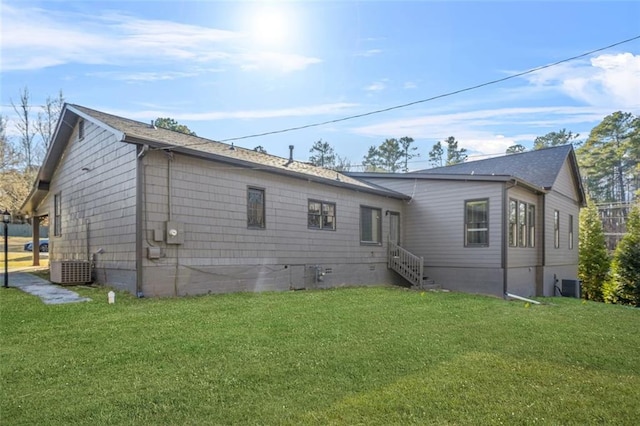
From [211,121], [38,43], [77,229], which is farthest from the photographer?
[211,121]

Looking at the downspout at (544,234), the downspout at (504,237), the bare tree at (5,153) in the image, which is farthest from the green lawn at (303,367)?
the bare tree at (5,153)

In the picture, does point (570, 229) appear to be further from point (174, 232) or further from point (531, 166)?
point (174, 232)

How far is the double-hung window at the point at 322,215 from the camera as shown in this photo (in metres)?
12.3

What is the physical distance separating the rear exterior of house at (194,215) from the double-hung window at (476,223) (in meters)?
2.63

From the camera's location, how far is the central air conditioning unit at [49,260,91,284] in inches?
381

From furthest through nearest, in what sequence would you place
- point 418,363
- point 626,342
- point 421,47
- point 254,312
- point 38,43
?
point 421,47 < point 38,43 < point 254,312 < point 626,342 < point 418,363

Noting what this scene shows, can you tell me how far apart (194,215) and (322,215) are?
172 inches

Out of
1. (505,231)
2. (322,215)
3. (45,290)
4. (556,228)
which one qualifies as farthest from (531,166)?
(45,290)

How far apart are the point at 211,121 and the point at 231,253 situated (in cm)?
553

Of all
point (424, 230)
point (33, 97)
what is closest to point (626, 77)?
point (424, 230)

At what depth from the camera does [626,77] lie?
11.6m

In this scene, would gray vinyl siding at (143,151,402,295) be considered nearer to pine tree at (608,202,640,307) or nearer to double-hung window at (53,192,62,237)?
double-hung window at (53,192,62,237)

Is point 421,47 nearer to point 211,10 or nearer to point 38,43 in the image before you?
point 211,10

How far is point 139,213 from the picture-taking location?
27.6 feet
